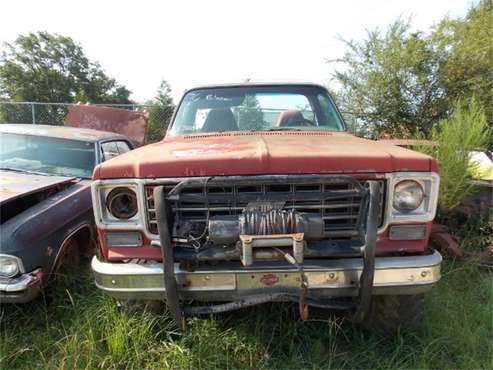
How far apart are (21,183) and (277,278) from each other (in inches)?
99.8

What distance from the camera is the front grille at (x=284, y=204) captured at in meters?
2.08

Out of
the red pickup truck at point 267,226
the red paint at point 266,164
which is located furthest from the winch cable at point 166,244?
the red paint at point 266,164

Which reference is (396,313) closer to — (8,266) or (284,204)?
(284,204)

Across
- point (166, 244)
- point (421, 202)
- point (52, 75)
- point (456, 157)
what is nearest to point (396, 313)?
point (421, 202)

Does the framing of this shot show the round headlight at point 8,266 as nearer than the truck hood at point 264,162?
No

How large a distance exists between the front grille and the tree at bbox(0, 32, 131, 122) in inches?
1295

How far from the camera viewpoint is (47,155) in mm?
4043

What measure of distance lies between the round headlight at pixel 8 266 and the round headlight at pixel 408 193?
8.36 ft

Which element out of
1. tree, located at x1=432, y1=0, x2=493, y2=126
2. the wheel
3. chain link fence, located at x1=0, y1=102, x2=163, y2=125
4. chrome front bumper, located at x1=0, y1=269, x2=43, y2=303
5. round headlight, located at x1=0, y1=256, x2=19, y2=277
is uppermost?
tree, located at x1=432, y1=0, x2=493, y2=126

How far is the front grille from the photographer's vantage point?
2082mm

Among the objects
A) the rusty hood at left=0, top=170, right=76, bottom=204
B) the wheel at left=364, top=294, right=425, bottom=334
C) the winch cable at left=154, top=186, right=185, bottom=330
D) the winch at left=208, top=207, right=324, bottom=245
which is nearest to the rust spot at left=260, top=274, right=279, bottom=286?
the winch at left=208, top=207, right=324, bottom=245

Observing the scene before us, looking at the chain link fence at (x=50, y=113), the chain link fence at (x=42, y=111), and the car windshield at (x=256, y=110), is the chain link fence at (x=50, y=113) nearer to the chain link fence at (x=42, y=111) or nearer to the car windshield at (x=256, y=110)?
the chain link fence at (x=42, y=111)

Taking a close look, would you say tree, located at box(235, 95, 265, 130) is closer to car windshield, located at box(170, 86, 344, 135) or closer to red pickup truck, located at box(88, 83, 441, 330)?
car windshield, located at box(170, 86, 344, 135)

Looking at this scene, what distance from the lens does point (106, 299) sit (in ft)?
9.05
